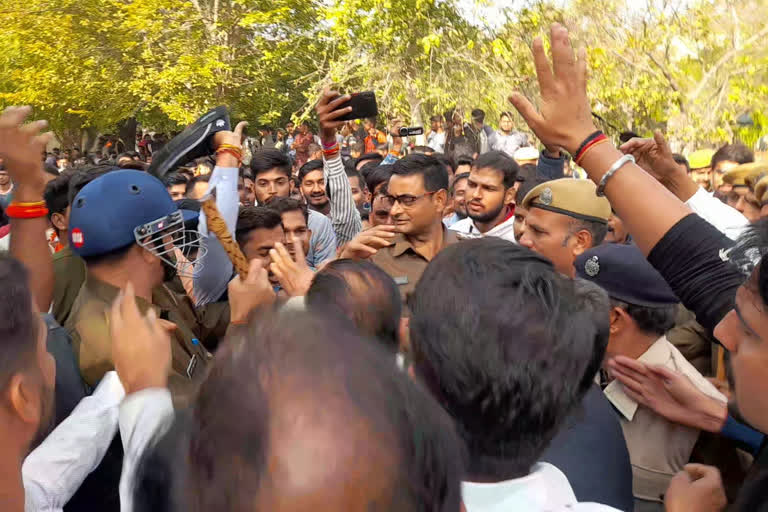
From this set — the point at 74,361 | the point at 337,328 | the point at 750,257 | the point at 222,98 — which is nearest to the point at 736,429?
the point at 750,257

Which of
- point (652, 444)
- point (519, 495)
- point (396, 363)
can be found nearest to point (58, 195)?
point (652, 444)

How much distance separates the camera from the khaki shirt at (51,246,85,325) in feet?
11.0

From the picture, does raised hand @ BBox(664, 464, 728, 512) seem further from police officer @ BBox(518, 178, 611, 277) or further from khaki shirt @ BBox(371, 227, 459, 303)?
khaki shirt @ BBox(371, 227, 459, 303)

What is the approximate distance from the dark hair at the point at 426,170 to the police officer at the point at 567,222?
867 millimetres

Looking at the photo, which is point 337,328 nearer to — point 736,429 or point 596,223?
point 736,429

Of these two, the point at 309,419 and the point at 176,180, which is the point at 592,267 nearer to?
the point at 309,419

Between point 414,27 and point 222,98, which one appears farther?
point 222,98

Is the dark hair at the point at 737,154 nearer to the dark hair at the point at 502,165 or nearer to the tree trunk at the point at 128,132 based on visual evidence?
the dark hair at the point at 502,165

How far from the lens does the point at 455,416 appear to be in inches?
57.8

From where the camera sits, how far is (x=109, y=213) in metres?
2.51

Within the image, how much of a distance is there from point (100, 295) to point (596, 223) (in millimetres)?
2601

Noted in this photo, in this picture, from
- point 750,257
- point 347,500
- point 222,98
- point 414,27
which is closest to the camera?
point 347,500

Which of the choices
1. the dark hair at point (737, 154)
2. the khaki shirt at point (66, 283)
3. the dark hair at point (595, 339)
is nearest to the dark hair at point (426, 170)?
the khaki shirt at point (66, 283)

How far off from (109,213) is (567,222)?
2420 millimetres
